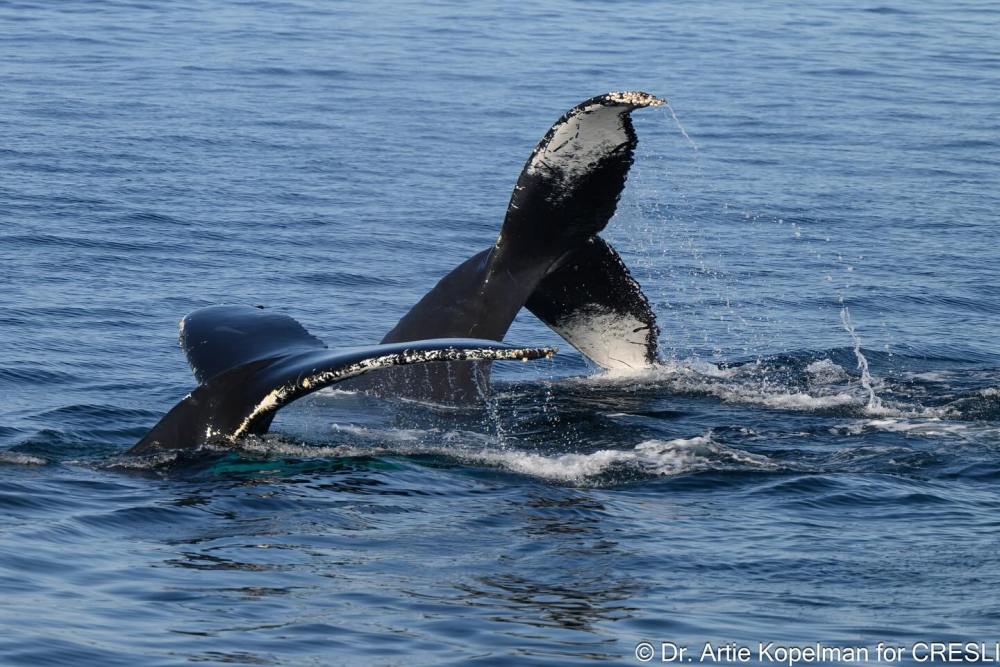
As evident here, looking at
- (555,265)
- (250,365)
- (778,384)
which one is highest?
(555,265)

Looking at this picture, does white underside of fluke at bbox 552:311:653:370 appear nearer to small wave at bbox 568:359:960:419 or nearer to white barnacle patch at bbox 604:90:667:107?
small wave at bbox 568:359:960:419

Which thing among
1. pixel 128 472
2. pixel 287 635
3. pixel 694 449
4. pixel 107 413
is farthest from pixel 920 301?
pixel 287 635

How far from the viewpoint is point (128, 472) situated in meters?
8.41

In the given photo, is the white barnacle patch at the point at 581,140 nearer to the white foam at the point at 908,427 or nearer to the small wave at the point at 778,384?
the small wave at the point at 778,384

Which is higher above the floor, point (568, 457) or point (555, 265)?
point (555, 265)

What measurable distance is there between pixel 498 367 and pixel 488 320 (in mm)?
3251

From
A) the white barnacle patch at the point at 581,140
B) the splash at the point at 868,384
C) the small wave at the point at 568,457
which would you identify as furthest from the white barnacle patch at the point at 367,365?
the splash at the point at 868,384

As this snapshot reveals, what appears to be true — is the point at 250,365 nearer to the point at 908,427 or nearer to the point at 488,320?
the point at 488,320

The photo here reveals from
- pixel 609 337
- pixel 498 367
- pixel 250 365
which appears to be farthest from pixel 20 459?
pixel 498 367

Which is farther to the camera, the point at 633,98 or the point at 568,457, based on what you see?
the point at 568,457

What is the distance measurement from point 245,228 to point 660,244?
14.5ft

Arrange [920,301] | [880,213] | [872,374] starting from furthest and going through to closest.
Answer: [880,213], [920,301], [872,374]

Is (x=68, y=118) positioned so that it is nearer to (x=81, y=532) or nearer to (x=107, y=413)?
(x=107, y=413)

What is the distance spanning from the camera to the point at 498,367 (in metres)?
12.8
